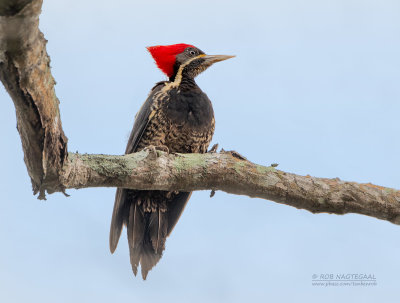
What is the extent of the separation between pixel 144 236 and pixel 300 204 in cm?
190

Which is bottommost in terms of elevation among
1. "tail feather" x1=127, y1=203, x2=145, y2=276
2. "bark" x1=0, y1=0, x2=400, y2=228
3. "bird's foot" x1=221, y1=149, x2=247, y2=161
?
"tail feather" x1=127, y1=203, x2=145, y2=276

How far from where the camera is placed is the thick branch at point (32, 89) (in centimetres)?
241

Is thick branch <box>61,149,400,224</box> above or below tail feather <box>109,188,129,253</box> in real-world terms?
above

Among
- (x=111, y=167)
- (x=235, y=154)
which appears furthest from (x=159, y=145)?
(x=111, y=167)

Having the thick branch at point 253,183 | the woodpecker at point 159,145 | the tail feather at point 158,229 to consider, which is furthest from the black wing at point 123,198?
the thick branch at point 253,183

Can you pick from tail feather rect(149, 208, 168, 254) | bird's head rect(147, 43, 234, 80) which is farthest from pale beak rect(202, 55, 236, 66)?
tail feather rect(149, 208, 168, 254)

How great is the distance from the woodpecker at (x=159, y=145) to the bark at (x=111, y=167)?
45.2 inches

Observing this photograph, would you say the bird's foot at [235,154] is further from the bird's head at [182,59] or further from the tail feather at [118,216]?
the bird's head at [182,59]

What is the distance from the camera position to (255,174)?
4027 mm

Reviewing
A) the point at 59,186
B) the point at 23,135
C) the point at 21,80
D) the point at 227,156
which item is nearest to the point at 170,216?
the point at 227,156

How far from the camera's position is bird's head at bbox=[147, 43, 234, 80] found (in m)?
5.88

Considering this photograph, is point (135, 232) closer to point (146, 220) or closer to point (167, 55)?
point (146, 220)

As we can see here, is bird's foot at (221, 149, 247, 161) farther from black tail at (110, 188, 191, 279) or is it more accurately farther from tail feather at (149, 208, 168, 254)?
tail feather at (149, 208, 168, 254)

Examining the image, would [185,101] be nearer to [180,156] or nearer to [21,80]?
[180,156]
